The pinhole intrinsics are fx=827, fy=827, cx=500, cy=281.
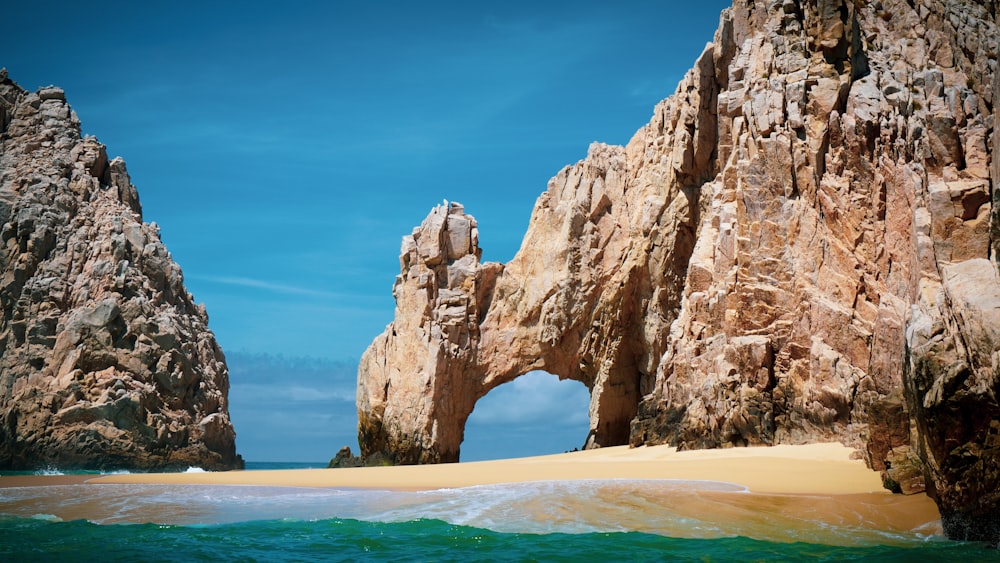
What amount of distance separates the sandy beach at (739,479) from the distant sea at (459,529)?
0.31 meters

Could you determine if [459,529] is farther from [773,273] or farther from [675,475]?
[773,273]

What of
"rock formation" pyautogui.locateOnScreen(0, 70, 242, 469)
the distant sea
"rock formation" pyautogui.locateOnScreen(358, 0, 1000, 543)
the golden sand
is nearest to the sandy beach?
the golden sand

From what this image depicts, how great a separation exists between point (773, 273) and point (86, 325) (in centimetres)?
3291

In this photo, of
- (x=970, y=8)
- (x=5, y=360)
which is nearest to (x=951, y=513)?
(x=970, y=8)

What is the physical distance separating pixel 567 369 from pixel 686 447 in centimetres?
1068

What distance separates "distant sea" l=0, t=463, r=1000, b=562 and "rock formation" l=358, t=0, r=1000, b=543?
182cm

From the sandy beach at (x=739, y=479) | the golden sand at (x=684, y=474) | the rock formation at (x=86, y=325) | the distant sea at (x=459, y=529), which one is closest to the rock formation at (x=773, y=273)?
the sandy beach at (x=739, y=479)

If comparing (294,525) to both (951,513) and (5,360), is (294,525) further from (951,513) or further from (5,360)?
(5,360)

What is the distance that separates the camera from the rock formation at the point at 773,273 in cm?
1013

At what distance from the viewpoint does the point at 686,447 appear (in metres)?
22.1

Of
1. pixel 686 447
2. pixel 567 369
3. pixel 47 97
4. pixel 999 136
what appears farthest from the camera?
pixel 47 97

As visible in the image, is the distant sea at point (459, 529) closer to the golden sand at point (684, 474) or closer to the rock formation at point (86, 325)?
the golden sand at point (684, 474)

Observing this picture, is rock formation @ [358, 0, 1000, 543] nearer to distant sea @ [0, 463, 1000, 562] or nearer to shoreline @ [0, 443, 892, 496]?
shoreline @ [0, 443, 892, 496]

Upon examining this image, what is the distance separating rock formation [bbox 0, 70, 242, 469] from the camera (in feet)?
126
